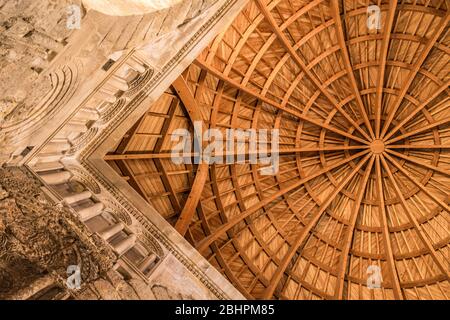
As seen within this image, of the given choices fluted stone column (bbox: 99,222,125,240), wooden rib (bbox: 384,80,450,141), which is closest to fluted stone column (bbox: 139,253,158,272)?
fluted stone column (bbox: 99,222,125,240)

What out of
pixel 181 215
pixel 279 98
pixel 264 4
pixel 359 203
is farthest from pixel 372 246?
pixel 264 4

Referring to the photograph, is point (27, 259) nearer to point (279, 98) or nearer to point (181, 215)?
point (181, 215)

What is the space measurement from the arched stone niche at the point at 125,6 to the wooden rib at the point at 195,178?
5.64 metres

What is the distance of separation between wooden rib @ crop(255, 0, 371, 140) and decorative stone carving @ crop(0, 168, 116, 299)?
310 inches

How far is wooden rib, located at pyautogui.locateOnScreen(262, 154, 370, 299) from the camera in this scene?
1248 cm

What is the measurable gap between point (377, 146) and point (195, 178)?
23.1 feet

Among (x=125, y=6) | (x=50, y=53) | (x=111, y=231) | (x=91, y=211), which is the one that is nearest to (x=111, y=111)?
(x=91, y=211)

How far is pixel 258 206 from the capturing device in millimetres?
13070

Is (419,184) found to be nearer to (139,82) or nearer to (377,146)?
(377,146)

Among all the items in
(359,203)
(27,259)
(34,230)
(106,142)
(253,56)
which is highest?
(253,56)

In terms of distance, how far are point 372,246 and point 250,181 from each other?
5.05 m

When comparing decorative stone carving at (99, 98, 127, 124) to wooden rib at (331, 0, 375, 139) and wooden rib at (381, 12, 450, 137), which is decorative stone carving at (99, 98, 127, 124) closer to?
wooden rib at (331, 0, 375, 139)
